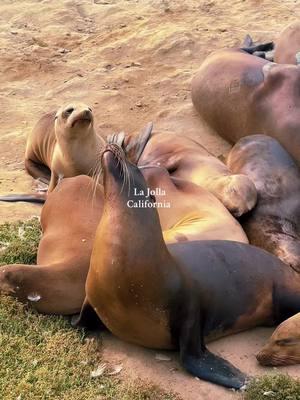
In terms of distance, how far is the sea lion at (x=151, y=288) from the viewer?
3609 mm

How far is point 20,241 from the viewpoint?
473cm

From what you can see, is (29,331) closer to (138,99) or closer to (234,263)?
(234,263)

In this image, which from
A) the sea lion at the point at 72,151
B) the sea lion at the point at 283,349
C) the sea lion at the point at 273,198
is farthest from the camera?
the sea lion at the point at 72,151

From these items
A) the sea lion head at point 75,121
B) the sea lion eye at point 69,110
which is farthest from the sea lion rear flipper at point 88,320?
the sea lion eye at point 69,110

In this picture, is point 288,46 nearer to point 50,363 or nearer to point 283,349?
point 283,349

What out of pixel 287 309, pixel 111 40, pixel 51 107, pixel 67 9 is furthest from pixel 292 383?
pixel 67 9

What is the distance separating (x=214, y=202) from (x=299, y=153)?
4.18 ft

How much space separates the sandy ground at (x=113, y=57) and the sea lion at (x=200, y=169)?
0.63m

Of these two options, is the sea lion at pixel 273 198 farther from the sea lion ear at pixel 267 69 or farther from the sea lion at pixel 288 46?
the sea lion at pixel 288 46

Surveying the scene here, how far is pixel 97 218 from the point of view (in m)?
4.52

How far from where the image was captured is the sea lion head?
593 centimetres

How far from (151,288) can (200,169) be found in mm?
2233

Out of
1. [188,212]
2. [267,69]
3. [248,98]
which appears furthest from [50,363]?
[267,69]

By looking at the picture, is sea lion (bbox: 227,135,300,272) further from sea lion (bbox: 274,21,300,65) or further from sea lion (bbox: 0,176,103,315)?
sea lion (bbox: 274,21,300,65)
